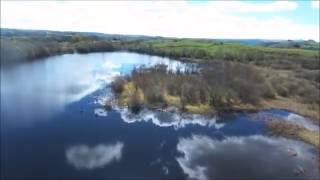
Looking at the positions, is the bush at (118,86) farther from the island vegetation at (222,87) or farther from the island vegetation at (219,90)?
the island vegetation at (222,87)

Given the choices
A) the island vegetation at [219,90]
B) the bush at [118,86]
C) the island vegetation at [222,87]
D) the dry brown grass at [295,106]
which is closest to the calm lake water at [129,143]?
the dry brown grass at [295,106]

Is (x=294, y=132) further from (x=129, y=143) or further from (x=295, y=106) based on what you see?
(x=129, y=143)

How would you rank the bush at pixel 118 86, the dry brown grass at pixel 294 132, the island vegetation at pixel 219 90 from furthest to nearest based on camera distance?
the bush at pixel 118 86 → the island vegetation at pixel 219 90 → the dry brown grass at pixel 294 132

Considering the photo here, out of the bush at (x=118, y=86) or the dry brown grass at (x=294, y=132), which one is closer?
the dry brown grass at (x=294, y=132)

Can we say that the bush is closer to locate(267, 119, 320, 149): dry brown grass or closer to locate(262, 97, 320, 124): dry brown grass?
locate(262, 97, 320, 124): dry brown grass

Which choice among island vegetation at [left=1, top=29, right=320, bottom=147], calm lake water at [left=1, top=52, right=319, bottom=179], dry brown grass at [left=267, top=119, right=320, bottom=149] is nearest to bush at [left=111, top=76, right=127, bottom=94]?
island vegetation at [left=1, top=29, right=320, bottom=147]

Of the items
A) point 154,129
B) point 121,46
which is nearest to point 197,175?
point 154,129

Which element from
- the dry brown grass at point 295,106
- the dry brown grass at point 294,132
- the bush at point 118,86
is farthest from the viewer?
the bush at point 118,86

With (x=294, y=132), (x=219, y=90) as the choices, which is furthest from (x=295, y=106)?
(x=294, y=132)

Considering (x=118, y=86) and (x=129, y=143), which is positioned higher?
(x=118, y=86)
